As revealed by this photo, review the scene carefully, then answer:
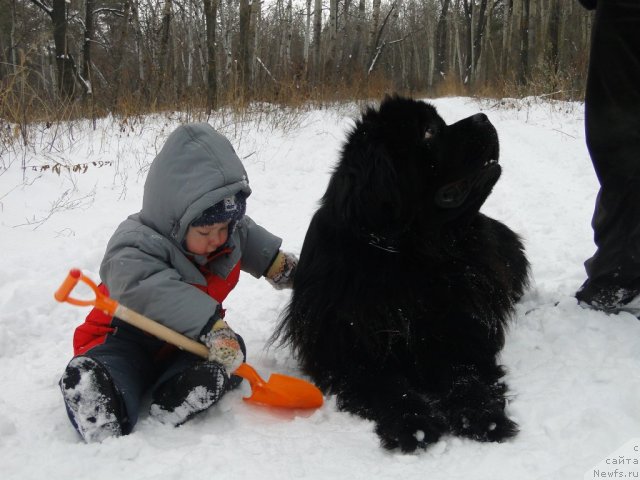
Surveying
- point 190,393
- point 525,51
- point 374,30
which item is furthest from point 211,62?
point 525,51

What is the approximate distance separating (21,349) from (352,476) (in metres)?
1.62

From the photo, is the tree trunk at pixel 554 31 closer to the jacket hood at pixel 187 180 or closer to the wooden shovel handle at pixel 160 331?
the jacket hood at pixel 187 180

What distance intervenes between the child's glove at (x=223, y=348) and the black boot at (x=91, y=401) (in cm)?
33

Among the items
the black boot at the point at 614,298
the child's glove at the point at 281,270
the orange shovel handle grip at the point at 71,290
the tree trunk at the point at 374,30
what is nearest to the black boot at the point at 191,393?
the orange shovel handle grip at the point at 71,290

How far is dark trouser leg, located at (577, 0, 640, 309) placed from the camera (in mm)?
2064

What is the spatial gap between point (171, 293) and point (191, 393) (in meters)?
0.36

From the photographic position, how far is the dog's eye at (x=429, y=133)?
193 centimetres

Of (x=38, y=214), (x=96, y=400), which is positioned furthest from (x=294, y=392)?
(x=38, y=214)

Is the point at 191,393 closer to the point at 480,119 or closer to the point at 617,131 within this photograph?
the point at 480,119

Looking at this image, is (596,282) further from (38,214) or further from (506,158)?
(506,158)

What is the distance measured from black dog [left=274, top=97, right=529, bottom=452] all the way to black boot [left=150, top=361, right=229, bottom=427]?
43 centimetres

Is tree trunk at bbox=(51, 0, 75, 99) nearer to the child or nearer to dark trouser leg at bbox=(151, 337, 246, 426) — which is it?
the child

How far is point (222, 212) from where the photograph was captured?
1925 millimetres

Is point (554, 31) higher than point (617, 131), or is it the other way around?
point (554, 31)
